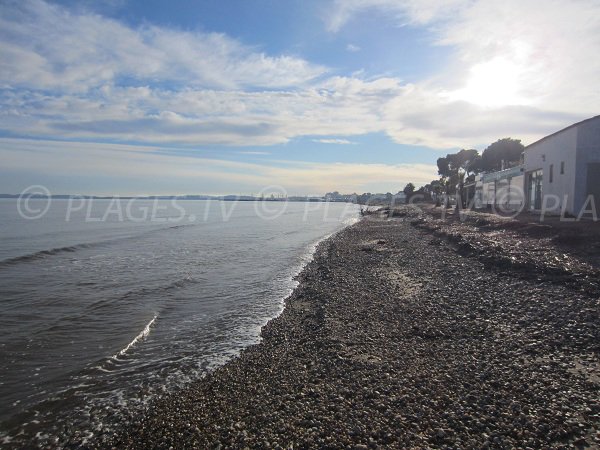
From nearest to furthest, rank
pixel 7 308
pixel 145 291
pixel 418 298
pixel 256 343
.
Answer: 1. pixel 256 343
2. pixel 418 298
3. pixel 7 308
4. pixel 145 291

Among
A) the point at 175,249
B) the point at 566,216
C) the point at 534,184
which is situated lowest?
the point at 175,249

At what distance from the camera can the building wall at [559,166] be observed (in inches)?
1117

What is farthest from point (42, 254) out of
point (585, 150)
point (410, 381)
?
point (585, 150)

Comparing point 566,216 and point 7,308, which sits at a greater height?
point 566,216

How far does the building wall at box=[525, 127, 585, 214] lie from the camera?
1117 inches

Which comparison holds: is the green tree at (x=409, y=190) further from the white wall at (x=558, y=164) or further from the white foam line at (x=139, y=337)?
the white foam line at (x=139, y=337)

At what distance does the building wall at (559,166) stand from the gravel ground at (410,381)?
1825 centimetres

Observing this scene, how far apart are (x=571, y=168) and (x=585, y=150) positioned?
1459 millimetres

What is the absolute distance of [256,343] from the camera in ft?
34.2

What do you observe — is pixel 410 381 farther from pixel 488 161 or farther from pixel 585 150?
pixel 488 161

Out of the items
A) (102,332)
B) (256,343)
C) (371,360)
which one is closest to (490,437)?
(371,360)

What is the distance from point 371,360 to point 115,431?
15.2ft

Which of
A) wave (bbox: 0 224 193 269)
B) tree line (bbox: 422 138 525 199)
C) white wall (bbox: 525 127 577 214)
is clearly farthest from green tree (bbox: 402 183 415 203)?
wave (bbox: 0 224 193 269)

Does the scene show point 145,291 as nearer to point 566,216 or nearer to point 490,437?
point 490,437
